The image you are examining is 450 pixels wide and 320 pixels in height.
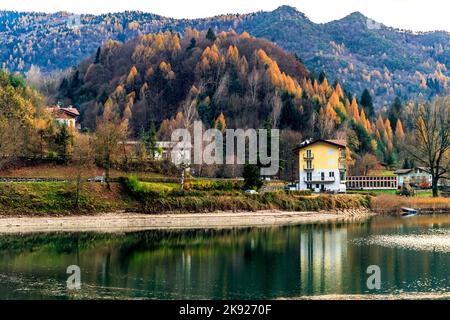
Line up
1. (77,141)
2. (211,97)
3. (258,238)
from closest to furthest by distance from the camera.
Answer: (258,238), (77,141), (211,97)

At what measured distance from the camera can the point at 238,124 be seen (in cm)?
9719

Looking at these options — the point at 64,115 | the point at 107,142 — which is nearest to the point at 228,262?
the point at 107,142

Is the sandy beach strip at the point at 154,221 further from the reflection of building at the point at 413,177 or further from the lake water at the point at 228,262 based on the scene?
the reflection of building at the point at 413,177

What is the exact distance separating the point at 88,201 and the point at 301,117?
161 feet

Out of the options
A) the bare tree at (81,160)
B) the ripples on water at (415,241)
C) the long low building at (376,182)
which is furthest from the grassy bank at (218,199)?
the ripples on water at (415,241)

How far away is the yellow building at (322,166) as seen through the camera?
71625 millimetres

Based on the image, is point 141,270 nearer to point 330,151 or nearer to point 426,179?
point 330,151

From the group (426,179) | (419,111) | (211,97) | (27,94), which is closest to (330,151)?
(419,111)

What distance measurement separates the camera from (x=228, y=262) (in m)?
34.8

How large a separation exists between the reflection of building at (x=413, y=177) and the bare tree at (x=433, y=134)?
9.25 metres

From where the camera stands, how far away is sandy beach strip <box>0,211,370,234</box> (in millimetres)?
48384

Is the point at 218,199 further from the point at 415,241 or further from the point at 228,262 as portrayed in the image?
the point at 228,262

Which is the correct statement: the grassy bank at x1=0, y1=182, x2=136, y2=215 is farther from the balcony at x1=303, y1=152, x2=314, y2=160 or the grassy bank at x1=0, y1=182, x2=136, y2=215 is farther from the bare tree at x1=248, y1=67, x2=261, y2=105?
the bare tree at x1=248, y1=67, x2=261, y2=105

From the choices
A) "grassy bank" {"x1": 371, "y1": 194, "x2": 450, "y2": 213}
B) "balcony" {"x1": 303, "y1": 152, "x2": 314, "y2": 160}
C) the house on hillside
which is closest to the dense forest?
"balcony" {"x1": 303, "y1": 152, "x2": 314, "y2": 160}
